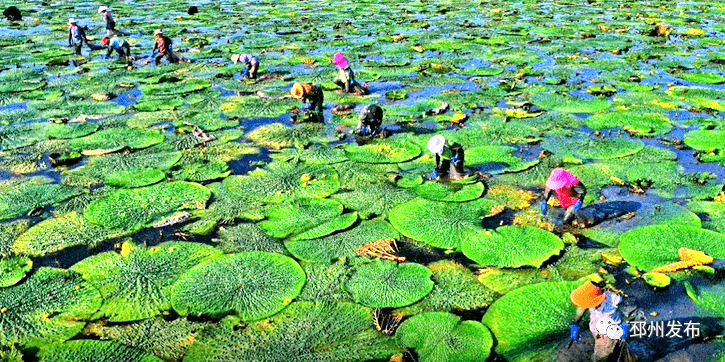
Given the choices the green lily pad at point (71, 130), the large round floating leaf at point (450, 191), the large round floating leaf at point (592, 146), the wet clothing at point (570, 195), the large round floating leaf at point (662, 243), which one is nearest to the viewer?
the large round floating leaf at point (662, 243)

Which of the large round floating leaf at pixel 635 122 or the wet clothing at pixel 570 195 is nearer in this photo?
the wet clothing at pixel 570 195

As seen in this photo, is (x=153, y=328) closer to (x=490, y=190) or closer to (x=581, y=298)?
(x=581, y=298)

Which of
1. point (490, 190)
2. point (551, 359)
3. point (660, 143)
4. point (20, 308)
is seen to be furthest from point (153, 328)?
point (660, 143)

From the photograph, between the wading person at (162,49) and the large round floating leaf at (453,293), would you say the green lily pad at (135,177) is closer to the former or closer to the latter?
the large round floating leaf at (453,293)

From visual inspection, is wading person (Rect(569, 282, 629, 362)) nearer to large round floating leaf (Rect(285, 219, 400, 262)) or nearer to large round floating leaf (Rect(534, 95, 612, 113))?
large round floating leaf (Rect(285, 219, 400, 262))

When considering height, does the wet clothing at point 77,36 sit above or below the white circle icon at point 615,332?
above

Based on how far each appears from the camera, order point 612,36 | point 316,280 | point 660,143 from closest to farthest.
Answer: point 316,280
point 660,143
point 612,36

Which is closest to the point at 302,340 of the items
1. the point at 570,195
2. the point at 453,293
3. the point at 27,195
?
the point at 453,293

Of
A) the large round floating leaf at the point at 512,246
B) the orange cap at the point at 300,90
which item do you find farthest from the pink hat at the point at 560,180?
the orange cap at the point at 300,90
